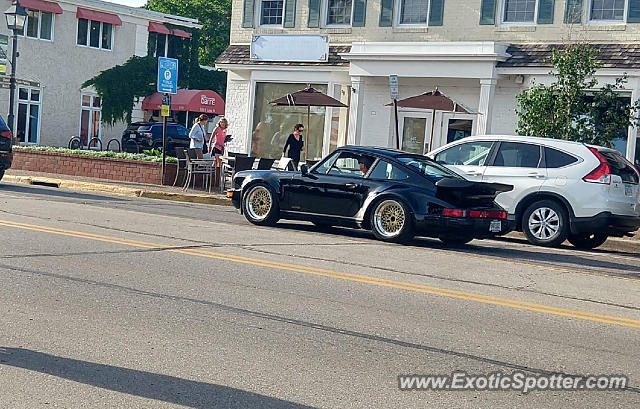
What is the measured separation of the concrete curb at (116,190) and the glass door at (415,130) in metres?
7.34

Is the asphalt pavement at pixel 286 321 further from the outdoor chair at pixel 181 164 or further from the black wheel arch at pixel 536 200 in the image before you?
the outdoor chair at pixel 181 164

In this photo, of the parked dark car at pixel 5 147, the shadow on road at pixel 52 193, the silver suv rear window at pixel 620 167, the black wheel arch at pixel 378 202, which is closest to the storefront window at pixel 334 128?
the shadow on road at pixel 52 193

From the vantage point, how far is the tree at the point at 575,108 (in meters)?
18.2

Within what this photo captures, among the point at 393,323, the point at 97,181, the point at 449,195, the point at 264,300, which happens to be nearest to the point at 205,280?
the point at 264,300

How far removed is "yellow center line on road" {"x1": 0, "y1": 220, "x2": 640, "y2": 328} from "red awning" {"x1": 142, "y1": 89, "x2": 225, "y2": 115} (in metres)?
34.4

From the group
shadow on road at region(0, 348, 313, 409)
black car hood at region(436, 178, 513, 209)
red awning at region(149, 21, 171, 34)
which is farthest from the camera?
red awning at region(149, 21, 171, 34)

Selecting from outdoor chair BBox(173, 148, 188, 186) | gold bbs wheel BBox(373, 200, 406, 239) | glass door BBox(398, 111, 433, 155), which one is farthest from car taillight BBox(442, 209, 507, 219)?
glass door BBox(398, 111, 433, 155)

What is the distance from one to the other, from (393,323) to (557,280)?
358 cm

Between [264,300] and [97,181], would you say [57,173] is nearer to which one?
[97,181]

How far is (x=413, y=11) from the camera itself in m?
25.5

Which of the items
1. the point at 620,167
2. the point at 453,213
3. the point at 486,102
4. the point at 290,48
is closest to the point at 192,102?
the point at 290,48

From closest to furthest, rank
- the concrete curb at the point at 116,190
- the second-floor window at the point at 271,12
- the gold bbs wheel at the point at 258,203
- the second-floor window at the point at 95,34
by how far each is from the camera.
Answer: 1. the gold bbs wheel at the point at 258,203
2. the concrete curb at the point at 116,190
3. the second-floor window at the point at 271,12
4. the second-floor window at the point at 95,34

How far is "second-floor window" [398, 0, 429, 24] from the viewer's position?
82.9 feet

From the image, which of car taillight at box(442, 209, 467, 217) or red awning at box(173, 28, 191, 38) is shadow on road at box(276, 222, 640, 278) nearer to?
car taillight at box(442, 209, 467, 217)
